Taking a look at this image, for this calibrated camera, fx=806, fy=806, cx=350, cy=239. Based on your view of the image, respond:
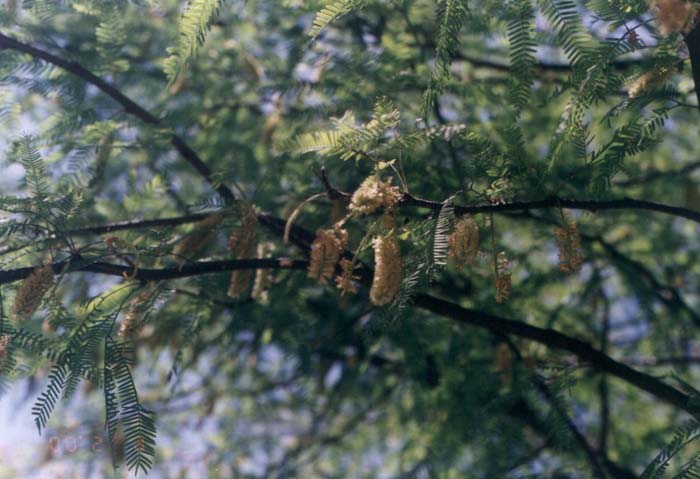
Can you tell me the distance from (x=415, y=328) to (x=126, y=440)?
6.35ft

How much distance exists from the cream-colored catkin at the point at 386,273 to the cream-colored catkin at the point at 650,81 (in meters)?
0.92

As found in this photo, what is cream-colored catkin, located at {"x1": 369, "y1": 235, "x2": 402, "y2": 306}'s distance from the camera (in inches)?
83.5

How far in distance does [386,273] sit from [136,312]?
933 mm

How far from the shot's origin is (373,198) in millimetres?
2174

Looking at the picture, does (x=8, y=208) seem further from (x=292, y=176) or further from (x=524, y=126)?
(x=524, y=126)

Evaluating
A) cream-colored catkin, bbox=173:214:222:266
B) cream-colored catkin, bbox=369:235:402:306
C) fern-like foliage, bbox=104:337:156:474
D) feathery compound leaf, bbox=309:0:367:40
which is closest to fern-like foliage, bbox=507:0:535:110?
feathery compound leaf, bbox=309:0:367:40

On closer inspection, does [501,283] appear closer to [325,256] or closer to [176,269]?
[325,256]

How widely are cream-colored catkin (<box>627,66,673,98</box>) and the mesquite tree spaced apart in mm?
10

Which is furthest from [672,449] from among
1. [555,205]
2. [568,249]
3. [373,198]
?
[373,198]

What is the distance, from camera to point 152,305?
8.78 ft

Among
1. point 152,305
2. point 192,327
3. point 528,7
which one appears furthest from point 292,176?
point 528,7

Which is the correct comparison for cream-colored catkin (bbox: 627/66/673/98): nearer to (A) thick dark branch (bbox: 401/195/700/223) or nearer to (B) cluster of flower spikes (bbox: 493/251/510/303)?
(A) thick dark branch (bbox: 401/195/700/223)

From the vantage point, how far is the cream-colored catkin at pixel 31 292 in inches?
93.0

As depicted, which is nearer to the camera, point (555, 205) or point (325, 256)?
point (325, 256)
